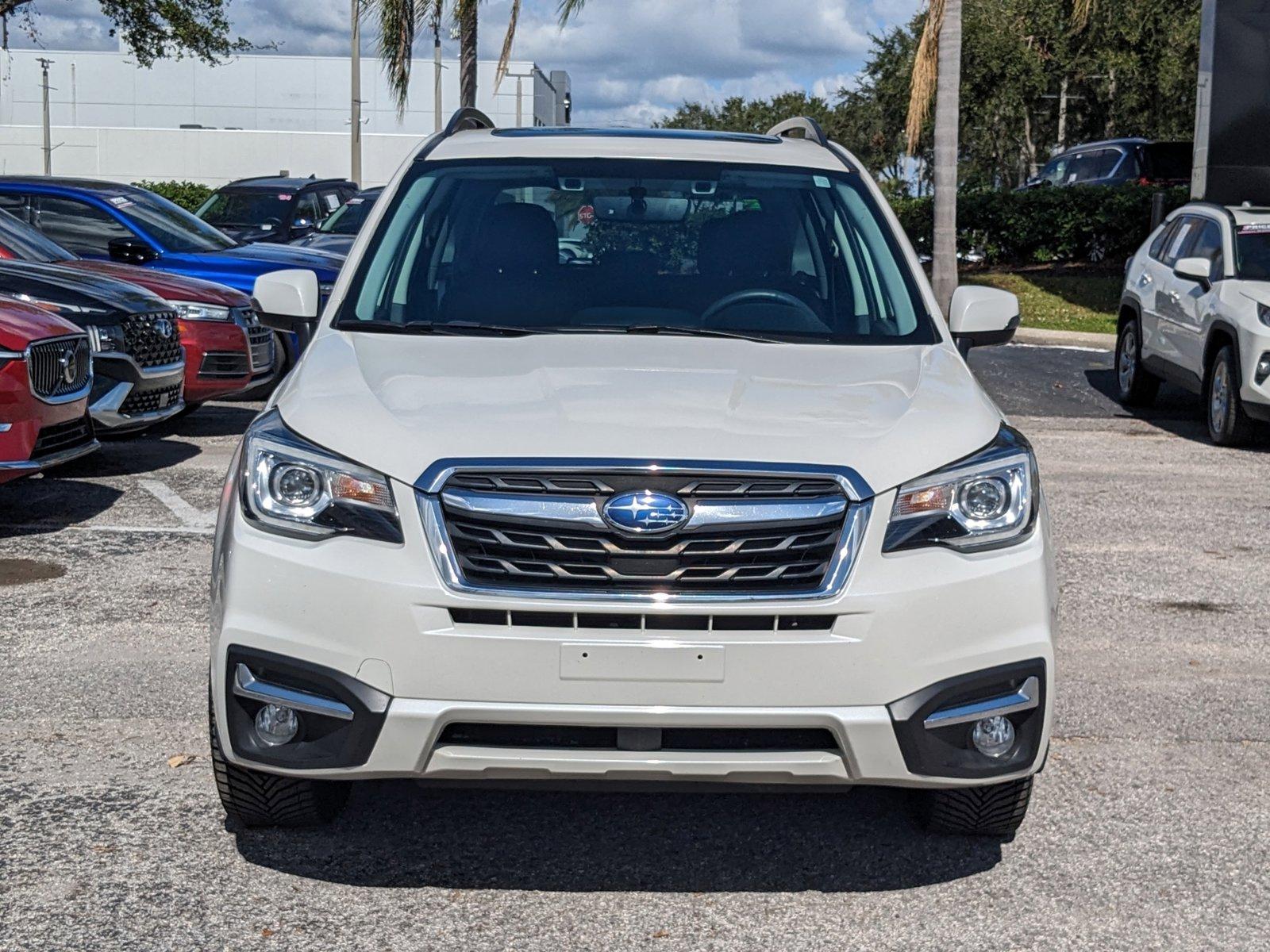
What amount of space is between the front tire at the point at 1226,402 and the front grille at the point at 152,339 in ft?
22.4

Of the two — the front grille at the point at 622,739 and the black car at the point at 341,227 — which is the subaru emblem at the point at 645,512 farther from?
the black car at the point at 341,227

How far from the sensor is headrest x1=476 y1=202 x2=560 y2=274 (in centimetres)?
512

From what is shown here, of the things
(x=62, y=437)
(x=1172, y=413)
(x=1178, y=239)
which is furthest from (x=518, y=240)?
(x=1172, y=413)

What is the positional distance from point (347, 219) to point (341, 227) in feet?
0.59

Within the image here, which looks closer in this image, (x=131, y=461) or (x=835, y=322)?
(x=835, y=322)

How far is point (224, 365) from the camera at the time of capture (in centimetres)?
1171

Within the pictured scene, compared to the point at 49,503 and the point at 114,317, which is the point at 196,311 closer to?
the point at 114,317

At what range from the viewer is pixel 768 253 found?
5.23m

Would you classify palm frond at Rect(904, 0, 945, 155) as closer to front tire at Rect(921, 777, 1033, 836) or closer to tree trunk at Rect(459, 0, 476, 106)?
tree trunk at Rect(459, 0, 476, 106)

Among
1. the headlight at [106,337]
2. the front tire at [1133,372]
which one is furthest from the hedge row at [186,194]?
the headlight at [106,337]

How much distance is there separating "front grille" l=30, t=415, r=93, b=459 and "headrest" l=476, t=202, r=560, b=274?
3868mm

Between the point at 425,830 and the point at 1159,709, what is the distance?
2540 millimetres

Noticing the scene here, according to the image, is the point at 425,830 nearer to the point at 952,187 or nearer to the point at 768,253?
the point at 768,253

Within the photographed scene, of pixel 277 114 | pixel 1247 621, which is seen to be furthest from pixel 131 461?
pixel 277 114
